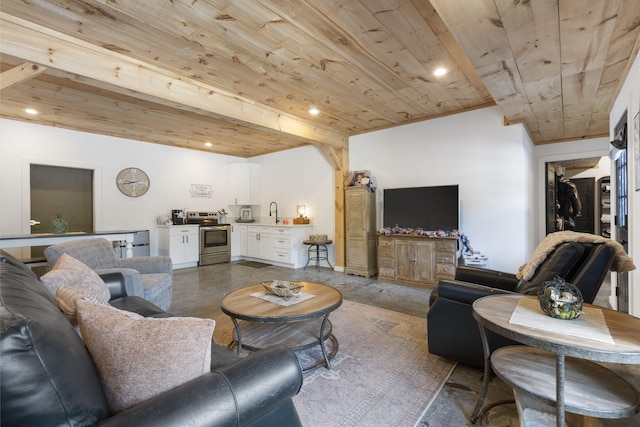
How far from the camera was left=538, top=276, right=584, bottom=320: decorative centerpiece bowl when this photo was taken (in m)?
1.37

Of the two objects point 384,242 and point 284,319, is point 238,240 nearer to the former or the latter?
point 384,242

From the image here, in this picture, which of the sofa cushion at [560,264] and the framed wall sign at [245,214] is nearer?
the sofa cushion at [560,264]

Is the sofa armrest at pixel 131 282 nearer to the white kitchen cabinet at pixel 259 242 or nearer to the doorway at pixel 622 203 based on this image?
the white kitchen cabinet at pixel 259 242

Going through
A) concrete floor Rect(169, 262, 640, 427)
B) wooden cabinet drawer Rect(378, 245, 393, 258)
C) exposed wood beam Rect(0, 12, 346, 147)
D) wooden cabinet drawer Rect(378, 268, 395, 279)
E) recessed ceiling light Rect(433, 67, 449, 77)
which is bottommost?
concrete floor Rect(169, 262, 640, 427)

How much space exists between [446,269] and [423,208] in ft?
3.08

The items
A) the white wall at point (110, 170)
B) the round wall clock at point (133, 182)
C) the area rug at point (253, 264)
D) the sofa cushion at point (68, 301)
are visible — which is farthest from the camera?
the area rug at point (253, 264)

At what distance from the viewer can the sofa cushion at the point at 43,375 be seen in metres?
0.65

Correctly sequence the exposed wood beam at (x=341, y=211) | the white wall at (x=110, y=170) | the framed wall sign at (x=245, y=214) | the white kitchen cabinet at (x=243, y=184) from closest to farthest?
the white wall at (x=110, y=170) → the exposed wood beam at (x=341, y=211) → the white kitchen cabinet at (x=243, y=184) → the framed wall sign at (x=245, y=214)

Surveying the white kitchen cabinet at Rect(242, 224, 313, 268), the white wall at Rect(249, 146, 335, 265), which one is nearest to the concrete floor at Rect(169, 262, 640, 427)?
the white kitchen cabinet at Rect(242, 224, 313, 268)

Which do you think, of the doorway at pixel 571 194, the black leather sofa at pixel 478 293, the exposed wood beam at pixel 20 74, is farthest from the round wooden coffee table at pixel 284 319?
the doorway at pixel 571 194

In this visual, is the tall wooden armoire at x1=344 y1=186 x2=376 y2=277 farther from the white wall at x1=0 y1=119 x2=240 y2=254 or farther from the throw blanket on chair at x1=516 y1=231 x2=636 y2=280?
the white wall at x1=0 y1=119 x2=240 y2=254

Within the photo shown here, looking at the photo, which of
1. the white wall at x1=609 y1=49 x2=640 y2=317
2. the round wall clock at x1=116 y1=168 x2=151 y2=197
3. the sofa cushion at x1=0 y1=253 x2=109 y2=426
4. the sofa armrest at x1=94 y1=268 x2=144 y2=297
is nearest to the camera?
the sofa cushion at x1=0 y1=253 x2=109 y2=426

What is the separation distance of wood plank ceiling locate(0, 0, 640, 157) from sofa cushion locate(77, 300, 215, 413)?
1.99 m

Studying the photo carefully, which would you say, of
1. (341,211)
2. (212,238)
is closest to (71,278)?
(341,211)
